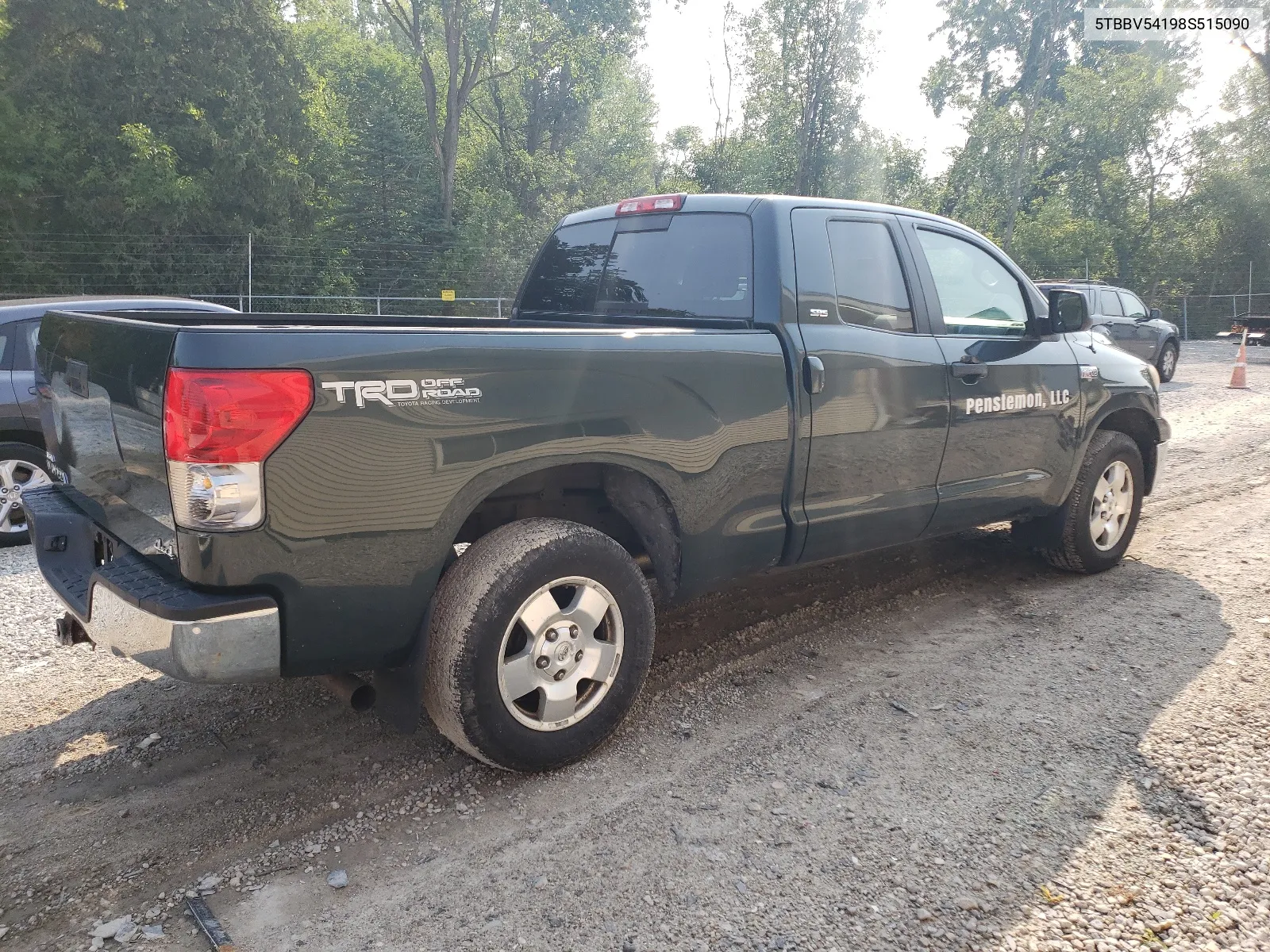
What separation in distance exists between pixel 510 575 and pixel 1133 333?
54.1 ft

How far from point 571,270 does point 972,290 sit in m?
1.95

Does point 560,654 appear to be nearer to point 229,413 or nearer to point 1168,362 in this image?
point 229,413

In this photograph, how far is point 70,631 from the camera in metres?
3.22

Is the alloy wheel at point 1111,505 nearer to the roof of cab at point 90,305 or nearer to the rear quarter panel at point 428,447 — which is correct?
the rear quarter panel at point 428,447

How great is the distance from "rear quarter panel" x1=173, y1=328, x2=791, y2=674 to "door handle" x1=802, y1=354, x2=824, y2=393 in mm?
235

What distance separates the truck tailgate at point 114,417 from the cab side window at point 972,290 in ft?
10.8

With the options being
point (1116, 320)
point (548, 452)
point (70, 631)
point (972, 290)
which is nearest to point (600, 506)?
point (548, 452)

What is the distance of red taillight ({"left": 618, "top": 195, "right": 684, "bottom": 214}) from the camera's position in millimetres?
4168

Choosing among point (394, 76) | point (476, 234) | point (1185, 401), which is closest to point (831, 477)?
point (1185, 401)

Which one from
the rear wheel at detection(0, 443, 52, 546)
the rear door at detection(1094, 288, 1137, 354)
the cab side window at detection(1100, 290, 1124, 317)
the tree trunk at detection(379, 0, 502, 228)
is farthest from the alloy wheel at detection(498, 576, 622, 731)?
the tree trunk at detection(379, 0, 502, 228)

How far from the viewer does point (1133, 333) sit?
53.9 feet

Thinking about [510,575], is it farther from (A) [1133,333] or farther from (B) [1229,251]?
(B) [1229,251]

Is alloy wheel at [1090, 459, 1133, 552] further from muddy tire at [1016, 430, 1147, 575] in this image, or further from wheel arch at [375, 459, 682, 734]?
wheel arch at [375, 459, 682, 734]

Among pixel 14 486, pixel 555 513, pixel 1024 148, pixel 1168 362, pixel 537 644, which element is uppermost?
pixel 1024 148
